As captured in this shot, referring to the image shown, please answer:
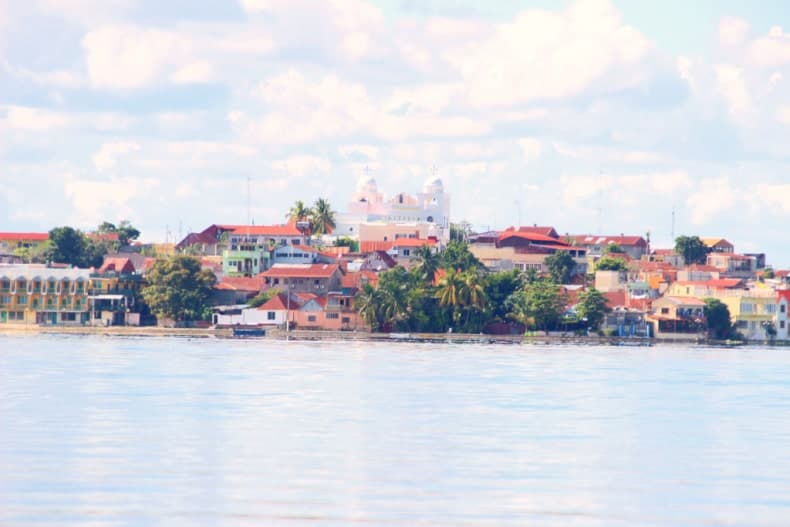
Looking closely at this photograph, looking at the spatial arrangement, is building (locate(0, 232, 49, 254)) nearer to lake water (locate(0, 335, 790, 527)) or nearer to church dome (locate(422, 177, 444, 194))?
church dome (locate(422, 177, 444, 194))

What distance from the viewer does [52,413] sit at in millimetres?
37531

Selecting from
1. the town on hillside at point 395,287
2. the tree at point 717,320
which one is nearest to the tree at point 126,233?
the town on hillside at point 395,287

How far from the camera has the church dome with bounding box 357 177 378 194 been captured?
522 feet

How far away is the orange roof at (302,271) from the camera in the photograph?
115 m

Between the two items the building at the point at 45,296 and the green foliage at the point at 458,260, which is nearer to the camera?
the green foliage at the point at 458,260

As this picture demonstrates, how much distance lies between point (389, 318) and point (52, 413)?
69.1 m

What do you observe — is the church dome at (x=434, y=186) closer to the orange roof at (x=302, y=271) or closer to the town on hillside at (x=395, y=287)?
the town on hillside at (x=395, y=287)

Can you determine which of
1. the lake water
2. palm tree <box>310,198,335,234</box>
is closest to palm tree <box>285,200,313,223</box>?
palm tree <box>310,198,335,234</box>

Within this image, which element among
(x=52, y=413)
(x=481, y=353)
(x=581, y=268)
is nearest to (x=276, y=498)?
(x=52, y=413)

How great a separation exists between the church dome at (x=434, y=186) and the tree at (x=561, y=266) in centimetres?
3307

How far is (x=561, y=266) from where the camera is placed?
417 ft

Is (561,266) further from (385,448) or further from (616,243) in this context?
(385,448)

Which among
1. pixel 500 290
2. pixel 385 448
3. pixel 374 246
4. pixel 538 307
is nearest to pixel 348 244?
pixel 374 246

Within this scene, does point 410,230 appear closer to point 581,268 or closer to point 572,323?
point 581,268
